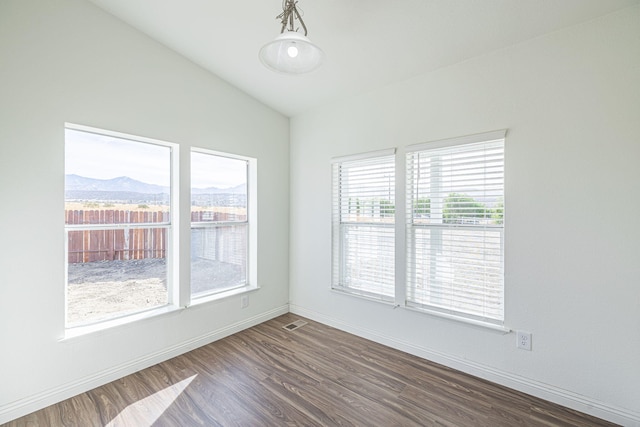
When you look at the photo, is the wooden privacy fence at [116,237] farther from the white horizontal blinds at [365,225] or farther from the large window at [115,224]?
the white horizontal blinds at [365,225]

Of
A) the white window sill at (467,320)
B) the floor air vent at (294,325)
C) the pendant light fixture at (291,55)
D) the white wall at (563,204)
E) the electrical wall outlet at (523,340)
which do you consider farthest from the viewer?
the floor air vent at (294,325)

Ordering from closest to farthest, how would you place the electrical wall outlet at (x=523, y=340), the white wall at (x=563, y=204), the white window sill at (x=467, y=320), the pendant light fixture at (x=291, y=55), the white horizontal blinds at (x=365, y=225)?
1. the pendant light fixture at (x=291, y=55)
2. the white wall at (x=563, y=204)
3. the electrical wall outlet at (x=523, y=340)
4. the white window sill at (x=467, y=320)
5. the white horizontal blinds at (x=365, y=225)

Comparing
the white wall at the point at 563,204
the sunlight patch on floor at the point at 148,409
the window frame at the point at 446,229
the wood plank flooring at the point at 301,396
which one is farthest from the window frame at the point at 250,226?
the white wall at the point at 563,204

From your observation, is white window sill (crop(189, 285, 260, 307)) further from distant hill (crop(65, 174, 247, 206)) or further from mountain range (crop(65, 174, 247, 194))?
mountain range (crop(65, 174, 247, 194))

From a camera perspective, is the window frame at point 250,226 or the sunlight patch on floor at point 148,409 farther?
the window frame at point 250,226

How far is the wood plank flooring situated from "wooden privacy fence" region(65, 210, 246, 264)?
3.41 ft

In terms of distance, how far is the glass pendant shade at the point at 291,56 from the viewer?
1.57 meters

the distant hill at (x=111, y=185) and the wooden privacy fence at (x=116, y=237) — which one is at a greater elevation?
the distant hill at (x=111, y=185)

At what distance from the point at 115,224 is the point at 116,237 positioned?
12 centimetres

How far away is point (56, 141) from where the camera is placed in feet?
6.93

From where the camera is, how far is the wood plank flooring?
1.91 m

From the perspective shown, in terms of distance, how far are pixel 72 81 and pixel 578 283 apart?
398cm

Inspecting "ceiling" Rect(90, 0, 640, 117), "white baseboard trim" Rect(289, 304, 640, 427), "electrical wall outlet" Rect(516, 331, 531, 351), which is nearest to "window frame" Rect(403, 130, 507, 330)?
"electrical wall outlet" Rect(516, 331, 531, 351)

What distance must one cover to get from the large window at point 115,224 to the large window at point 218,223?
28 centimetres
